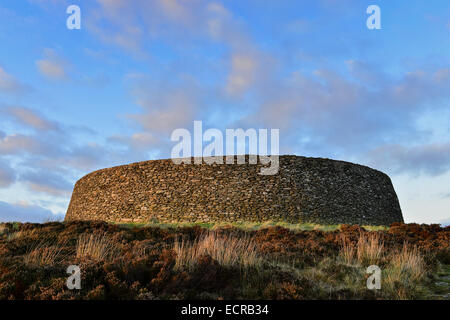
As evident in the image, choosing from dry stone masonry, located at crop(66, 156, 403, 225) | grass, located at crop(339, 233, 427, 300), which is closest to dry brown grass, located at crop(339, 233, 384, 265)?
grass, located at crop(339, 233, 427, 300)

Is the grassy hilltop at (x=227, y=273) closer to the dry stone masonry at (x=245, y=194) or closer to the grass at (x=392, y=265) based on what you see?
the grass at (x=392, y=265)

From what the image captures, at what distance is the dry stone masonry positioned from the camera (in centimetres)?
2419

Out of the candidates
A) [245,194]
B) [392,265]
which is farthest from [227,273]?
[245,194]

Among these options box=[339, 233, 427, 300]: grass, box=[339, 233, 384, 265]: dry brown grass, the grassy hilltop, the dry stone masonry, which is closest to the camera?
the grassy hilltop

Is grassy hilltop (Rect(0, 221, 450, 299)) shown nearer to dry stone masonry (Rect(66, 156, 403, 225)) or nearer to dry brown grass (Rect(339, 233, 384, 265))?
dry brown grass (Rect(339, 233, 384, 265))

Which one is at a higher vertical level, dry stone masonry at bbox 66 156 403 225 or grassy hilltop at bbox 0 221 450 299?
dry stone masonry at bbox 66 156 403 225

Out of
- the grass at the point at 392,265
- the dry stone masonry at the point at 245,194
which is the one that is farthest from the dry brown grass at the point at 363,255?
the dry stone masonry at the point at 245,194

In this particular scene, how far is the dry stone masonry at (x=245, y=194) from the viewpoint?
2419cm

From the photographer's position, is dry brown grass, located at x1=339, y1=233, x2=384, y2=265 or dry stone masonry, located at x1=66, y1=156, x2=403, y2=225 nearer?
dry brown grass, located at x1=339, y1=233, x2=384, y2=265

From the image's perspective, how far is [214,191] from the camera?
25.0 meters

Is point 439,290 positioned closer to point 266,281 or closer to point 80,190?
point 266,281

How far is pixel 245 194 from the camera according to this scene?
80.8 feet

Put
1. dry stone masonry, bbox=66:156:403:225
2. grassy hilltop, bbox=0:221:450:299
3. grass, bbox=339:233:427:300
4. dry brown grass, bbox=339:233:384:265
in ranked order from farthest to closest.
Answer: dry stone masonry, bbox=66:156:403:225 < dry brown grass, bbox=339:233:384:265 < grass, bbox=339:233:427:300 < grassy hilltop, bbox=0:221:450:299
